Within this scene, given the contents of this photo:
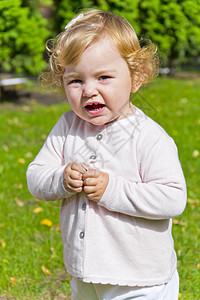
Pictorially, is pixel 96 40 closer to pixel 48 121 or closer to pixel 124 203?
pixel 124 203

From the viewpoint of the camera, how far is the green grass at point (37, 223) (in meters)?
2.61

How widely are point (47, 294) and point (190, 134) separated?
3105 mm

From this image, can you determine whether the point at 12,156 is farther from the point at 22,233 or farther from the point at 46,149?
the point at 46,149

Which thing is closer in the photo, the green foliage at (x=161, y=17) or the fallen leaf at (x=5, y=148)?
the fallen leaf at (x=5, y=148)

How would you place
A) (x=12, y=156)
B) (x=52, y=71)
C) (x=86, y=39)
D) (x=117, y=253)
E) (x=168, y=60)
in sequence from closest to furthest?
(x=86, y=39)
(x=117, y=253)
(x=52, y=71)
(x=12, y=156)
(x=168, y=60)

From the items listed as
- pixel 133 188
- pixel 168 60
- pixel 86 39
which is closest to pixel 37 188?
pixel 133 188

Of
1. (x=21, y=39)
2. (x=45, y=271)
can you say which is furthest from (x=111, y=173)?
(x=21, y=39)

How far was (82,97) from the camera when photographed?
162 cm

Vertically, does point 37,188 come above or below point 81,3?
above

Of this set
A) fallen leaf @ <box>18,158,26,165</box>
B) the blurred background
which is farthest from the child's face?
fallen leaf @ <box>18,158,26,165</box>

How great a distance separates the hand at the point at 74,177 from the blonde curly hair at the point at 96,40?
0.39 meters

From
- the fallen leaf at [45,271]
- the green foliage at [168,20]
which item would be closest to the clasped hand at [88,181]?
the fallen leaf at [45,271]

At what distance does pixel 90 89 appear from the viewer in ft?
5.13

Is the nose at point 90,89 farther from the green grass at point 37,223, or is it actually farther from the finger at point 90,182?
the green grass at point 37,223
